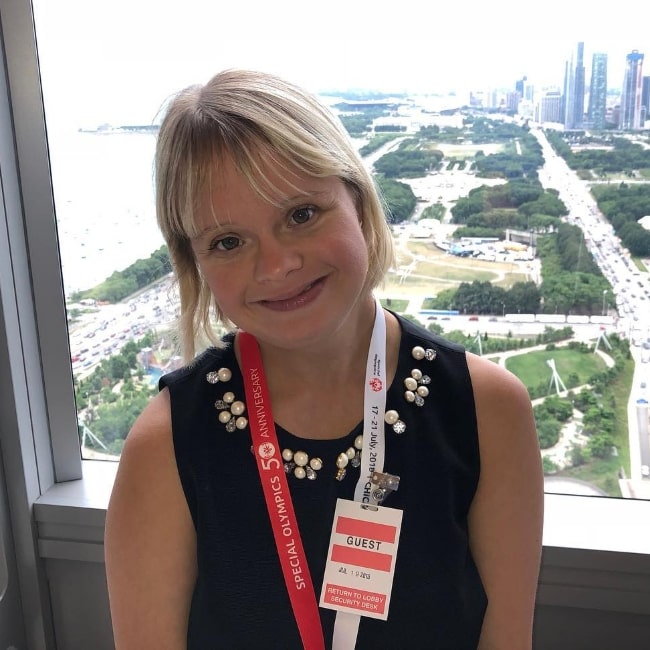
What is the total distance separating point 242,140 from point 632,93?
98 cm

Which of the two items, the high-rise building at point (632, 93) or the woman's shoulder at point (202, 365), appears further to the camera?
the high-rise building at point (632, 93)

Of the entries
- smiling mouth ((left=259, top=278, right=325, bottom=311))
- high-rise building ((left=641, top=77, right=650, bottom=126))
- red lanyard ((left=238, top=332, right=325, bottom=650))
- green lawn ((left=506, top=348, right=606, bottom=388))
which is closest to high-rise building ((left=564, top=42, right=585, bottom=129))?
high-rise building ((left=641, top=77, right=650, bottom=126))

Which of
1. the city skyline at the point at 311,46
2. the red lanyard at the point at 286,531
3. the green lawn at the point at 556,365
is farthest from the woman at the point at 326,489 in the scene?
the city skyline at the point at 311,46

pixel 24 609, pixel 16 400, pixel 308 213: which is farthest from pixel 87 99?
pixel 24 609

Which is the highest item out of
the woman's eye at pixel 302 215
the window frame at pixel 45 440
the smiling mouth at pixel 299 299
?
the woman's eye at pixel 302 215

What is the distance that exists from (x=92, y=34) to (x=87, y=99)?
0.15 m

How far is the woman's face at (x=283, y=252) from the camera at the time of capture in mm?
1112

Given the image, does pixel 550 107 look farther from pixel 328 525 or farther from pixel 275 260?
pixel 328 525

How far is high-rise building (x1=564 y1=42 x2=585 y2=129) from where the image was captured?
1617 millimetres

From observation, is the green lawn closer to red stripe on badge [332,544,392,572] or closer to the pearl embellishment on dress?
the pearl embellishment on dress

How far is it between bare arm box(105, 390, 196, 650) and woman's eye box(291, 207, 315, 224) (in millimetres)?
428

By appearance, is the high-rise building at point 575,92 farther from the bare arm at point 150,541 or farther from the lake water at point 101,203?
the bare arm at point 150,541

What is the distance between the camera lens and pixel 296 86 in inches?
46.3

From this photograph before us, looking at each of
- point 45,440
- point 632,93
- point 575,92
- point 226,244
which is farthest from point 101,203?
point 632,93
